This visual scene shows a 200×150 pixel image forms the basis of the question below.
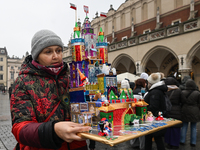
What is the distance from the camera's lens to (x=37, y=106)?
1270mm

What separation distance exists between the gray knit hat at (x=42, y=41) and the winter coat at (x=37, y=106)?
5.5 inches

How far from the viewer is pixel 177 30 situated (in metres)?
12.8

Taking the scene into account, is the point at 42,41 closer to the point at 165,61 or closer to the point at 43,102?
the point at 43,102

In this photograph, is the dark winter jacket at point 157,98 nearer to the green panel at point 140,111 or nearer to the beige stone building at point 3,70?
the green panel at point 140,111

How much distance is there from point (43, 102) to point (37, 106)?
0.05 meters

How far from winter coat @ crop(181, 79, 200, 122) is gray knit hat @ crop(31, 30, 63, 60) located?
15.8 ft

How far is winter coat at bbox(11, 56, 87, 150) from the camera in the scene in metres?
1.04

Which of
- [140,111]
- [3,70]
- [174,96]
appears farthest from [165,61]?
[3,70]

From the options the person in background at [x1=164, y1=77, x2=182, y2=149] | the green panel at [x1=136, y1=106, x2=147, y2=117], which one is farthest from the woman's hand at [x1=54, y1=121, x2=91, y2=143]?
the person in background at [x1=164, y1=77, x2=182, y2=149]

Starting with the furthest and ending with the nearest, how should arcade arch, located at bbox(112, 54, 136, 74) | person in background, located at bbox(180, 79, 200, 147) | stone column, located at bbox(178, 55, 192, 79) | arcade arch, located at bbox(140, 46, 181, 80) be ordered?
arcade arch, located at bbox(112, 54, 136, 74) → arcade arch, located at bbox(140, 46, 181, 80) → stone column, located at bbox(178, 55, 192, 79) → person in background, located at bbox(180, 79, 200, 147)

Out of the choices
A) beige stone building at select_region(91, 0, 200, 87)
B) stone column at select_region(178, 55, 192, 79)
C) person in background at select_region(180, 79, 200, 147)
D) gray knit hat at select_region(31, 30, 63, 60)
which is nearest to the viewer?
gray knit hat at select_region(31, 30, 63, 60)

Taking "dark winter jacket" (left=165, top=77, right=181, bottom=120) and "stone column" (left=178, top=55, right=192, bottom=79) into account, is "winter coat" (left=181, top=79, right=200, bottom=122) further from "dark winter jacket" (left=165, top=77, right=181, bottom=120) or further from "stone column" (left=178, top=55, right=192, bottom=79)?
"stone column" (left=178, top=55, right=192, bottom=79)

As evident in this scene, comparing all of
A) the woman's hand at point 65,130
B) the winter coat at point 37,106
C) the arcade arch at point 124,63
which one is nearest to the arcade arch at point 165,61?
the arcade arch at point 124,63

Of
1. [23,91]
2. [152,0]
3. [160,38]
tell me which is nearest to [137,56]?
[160,38]
